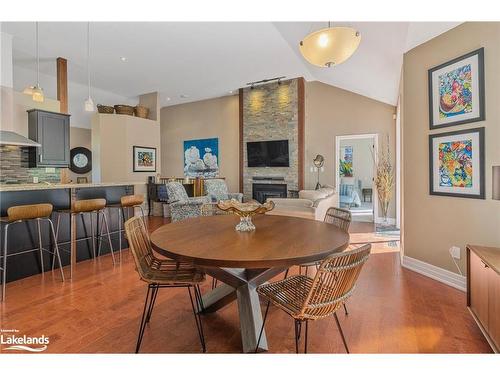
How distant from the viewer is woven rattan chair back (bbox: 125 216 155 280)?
1.73m

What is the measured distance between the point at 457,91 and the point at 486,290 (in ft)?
6.18

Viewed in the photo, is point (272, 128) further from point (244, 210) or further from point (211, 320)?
point (211, 320)

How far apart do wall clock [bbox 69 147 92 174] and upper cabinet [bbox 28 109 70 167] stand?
3038 mm

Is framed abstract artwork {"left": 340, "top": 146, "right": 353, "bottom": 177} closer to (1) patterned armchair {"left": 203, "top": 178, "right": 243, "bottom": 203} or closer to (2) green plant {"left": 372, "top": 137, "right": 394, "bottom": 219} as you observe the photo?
(2) green plant {"left": 372, "top": 137, "right": 394, "bottom": 219}

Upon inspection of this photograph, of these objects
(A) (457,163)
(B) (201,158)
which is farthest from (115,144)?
(A) (457,163)

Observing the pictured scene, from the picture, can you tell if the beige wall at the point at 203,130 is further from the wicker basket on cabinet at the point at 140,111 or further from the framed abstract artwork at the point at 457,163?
the framed abstract artwork at the point at 457,163

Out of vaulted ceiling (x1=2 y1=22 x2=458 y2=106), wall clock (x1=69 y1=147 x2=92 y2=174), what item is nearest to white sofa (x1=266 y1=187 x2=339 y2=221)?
vaulted ceiling (x1=2 y1=22 x2=458 y2=106)

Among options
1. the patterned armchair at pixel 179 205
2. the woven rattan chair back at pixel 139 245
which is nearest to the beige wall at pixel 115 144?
the patterned armchair at pixel 179 205

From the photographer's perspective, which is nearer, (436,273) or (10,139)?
(436,273)

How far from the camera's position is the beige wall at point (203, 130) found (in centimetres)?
799

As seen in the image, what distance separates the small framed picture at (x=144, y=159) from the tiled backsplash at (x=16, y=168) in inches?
85.7

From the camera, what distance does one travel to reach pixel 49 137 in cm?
458

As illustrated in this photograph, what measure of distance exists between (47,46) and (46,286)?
4.00 metres
